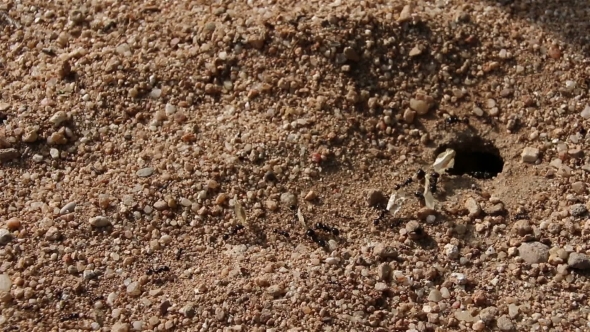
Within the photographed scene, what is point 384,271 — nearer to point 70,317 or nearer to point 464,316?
point 464,316

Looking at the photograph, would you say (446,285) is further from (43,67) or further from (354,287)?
(43,67)

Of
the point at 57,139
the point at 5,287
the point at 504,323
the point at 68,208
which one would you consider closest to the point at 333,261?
the point at 504,323

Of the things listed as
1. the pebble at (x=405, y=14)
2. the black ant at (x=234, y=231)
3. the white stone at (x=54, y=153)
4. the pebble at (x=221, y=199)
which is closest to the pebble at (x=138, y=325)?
the black ant at (x=234, y=231)

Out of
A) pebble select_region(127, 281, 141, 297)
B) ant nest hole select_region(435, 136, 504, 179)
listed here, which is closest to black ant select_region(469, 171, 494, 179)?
ant nest hole select_region(435, 136, 504, 179)

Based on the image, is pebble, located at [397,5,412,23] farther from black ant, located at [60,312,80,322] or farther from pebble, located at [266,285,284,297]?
black ant, located at [60,312,80,322]

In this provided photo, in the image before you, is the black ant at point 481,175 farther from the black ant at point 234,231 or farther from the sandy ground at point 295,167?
the black ant at point 234,231
